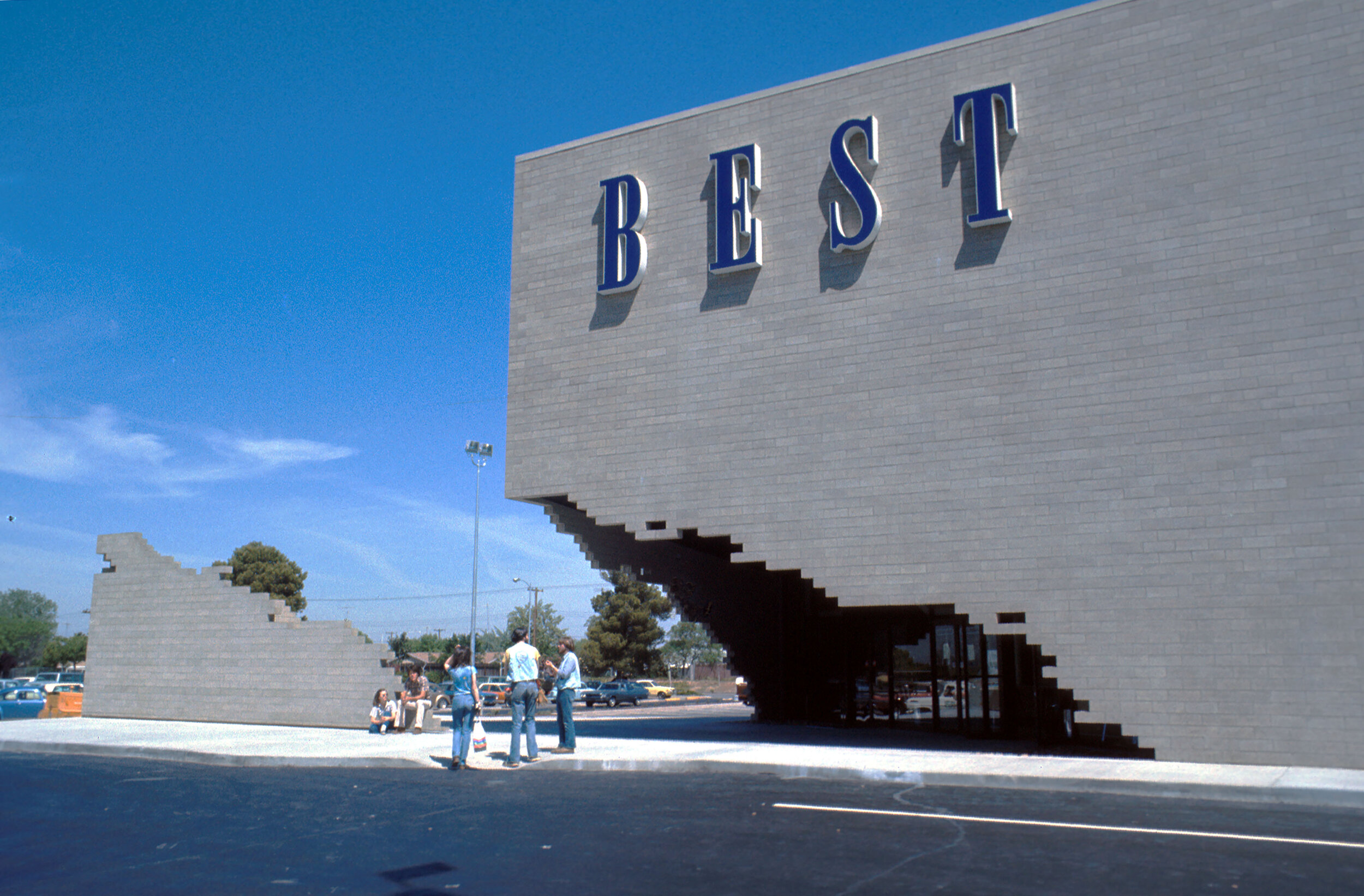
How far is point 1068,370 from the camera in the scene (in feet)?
47.6

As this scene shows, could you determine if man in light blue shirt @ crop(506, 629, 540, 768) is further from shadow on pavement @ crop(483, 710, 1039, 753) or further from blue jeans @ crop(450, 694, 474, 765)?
shadow on pavement @ crop(483, 710, 1039, 753)

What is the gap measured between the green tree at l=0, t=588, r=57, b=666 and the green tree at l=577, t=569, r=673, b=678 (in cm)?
5916

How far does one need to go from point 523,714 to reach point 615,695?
3368 cm

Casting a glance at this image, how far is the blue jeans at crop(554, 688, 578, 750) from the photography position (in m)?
13.9

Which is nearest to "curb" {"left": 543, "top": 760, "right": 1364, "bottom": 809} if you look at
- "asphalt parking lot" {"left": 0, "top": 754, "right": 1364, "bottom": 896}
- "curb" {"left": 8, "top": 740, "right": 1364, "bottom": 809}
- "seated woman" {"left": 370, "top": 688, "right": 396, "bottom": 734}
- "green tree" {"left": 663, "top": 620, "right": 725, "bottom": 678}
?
"curb" {"left": 8, "top": 740, "right": 1364, "bottom": 809}

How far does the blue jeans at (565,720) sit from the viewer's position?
45.6 ft

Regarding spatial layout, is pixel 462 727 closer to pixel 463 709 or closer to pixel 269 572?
A: pixel 463 709

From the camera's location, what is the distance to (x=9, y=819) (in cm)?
924

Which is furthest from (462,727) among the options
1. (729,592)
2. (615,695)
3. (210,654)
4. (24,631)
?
(24,631)

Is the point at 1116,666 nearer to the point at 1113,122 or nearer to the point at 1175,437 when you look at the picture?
the point at 1175,437

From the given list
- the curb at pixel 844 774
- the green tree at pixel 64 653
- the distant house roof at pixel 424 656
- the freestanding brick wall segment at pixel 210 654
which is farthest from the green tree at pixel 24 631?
the curb at pixel 844 774

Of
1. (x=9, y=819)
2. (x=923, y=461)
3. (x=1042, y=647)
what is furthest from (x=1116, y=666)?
(x=9, y=819)

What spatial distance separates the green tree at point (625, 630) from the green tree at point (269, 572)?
17.8 meters

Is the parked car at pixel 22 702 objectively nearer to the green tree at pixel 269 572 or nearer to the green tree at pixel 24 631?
the green tree at pixel 269 572
